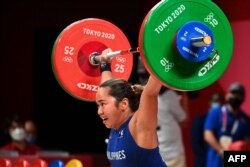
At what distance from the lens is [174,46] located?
12.7ft

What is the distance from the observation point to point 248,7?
8.61 metres

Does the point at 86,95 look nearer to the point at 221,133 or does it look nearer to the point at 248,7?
the point at 221,133

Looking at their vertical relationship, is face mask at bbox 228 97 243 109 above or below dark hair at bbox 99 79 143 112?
above

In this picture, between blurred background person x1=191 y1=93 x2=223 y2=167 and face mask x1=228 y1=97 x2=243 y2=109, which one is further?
blurred background person x1=191 y1=93 x2=223 y2=167

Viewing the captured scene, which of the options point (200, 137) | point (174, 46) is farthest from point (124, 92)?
point (200, 137)

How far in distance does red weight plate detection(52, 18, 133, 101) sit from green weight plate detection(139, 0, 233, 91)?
1.15 m

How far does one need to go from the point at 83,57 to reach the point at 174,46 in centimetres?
124

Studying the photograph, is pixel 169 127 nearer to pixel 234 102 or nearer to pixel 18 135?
pixel 234 102

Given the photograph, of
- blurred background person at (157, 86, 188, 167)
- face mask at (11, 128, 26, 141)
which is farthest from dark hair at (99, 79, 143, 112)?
face mask at (11, 128, 26, 141)
